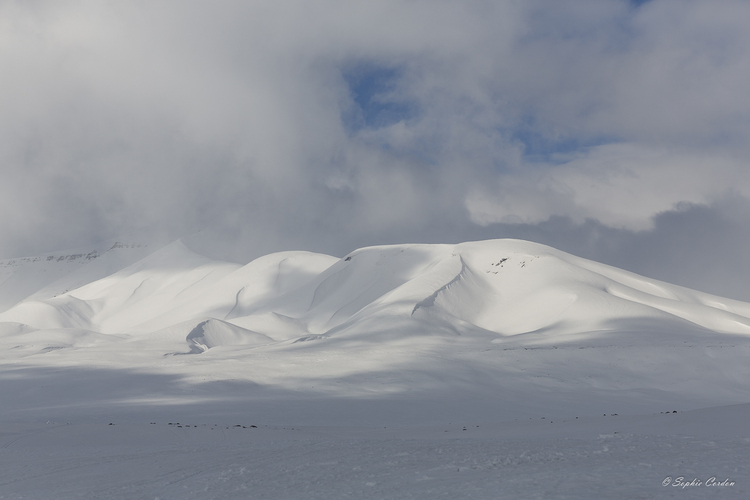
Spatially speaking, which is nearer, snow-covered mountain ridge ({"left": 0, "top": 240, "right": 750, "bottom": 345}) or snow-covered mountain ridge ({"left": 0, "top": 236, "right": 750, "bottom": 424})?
snow-covered mountain ridge ({"left": 0, "top": 236, "right": 750, "bottom": 424})

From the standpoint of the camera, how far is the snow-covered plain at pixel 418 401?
28.1ft

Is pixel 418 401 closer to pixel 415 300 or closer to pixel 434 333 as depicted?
pixel 434 333

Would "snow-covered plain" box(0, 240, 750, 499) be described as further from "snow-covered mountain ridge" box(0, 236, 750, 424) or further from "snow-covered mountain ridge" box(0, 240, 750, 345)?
"snow-covered mountain ridge" box(0, 240, 750, 345)

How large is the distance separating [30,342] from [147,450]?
167 ft

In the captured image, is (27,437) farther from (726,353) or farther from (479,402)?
(726,353)

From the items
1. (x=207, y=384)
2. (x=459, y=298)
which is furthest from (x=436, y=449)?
(x=459, y=298)

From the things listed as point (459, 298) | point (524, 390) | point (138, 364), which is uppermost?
point (459, 298)

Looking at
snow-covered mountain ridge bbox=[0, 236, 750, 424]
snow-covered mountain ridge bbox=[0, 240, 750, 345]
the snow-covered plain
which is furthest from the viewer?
snow-covered mountain ridge bbox=[0, 240, 750, 345]

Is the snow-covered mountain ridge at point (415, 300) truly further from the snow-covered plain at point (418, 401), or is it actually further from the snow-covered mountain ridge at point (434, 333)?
the snow-covered plain at point (418, 401)

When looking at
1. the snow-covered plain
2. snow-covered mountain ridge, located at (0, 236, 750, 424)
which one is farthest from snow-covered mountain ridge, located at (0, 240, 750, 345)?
the snow-covered plain

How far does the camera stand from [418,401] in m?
21.8

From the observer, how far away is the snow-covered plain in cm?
856

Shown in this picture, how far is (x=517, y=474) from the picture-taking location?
27.5 ft

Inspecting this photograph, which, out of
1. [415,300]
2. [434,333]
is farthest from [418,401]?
[415,300]
